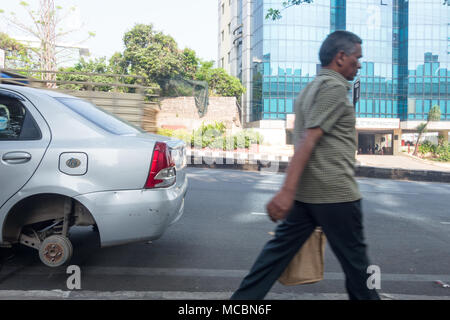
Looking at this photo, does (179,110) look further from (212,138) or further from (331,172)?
(331,172)

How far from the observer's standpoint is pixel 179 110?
3088cm

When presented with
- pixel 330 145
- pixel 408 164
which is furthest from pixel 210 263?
pixel 408 164

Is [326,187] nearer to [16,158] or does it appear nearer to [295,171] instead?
[295,171]

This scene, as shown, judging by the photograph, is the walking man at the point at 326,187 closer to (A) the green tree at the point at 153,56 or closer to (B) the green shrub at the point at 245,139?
(B) the green shrub at the point at 245,139

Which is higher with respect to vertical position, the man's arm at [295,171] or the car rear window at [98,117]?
the car rear window at [98,117]

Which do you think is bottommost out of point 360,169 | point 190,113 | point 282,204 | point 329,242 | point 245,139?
point 360,169

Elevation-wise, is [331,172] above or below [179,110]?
below

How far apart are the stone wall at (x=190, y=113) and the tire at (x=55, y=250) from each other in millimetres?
24548

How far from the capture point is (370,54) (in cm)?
4719

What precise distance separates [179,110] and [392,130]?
29.3m

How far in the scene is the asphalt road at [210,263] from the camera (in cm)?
317

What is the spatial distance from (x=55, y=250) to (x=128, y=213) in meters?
0.72

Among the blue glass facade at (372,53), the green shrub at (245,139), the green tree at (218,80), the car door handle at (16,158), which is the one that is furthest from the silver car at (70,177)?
the blue glass facade at (372,53)

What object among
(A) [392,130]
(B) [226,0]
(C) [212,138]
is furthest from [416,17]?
(C) [212,138]
